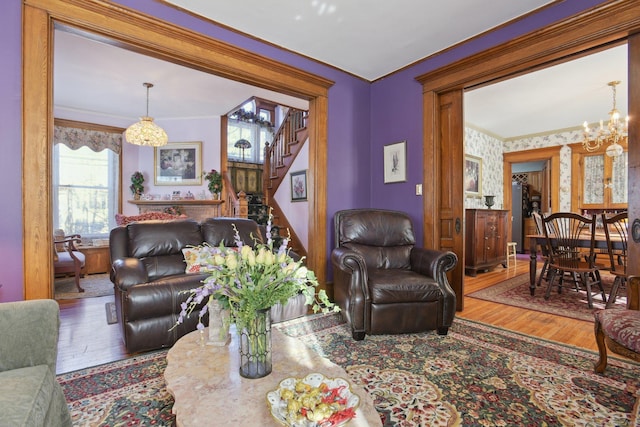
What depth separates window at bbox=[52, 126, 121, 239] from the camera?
19.1ft

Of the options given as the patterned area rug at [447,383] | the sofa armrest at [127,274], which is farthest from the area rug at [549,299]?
the sofa armrest at [127,274]

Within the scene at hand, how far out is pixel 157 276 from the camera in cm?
290

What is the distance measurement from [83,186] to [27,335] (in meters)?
→ 5.86

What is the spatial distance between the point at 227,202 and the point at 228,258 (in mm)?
5172

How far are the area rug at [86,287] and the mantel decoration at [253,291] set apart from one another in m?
3.71

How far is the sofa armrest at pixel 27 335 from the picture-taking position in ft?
4.27

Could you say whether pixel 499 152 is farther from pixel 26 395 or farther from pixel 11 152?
pixel 26 395

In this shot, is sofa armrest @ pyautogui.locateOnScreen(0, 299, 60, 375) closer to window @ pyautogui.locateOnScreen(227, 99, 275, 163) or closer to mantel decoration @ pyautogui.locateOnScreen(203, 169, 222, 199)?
mantel decoration @ pyautogui.locateOnScreen(203, 169, 222, 199)

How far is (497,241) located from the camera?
18.4ft

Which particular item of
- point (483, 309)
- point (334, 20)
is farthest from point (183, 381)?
point (483, 309)

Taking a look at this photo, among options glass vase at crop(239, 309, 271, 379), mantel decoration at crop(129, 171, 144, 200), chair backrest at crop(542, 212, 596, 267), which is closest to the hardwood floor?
Answer: chair backrest at crop(542, 212, 596, 267)

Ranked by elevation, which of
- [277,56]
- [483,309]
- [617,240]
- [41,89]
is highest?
[277,56]

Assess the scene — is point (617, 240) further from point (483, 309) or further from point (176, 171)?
point (176, 171)

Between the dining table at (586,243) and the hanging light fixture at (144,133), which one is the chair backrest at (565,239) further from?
the hanging light fixture at (144,133)
